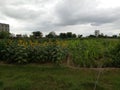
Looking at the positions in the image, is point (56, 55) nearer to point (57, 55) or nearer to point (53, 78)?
point (57, 55)

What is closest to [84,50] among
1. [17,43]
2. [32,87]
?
[17,43]

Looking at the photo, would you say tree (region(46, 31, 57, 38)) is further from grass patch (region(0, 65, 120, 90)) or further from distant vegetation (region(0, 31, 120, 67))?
grass patch (region(0, 65, 120, 90))

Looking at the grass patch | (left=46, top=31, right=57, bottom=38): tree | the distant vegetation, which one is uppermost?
(left=46, top=31, right=57, bottom=38): tree

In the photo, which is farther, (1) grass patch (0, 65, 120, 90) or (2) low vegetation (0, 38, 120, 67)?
(2) low vegetation (0, 38, 120, 67)

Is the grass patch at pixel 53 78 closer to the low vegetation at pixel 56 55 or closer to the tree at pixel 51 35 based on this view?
the low vegetation at pixel 56 55

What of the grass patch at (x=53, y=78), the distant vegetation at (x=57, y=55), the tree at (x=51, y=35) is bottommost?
the grass patch at (x=53, y=78)

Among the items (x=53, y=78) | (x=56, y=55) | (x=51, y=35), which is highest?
(x=51, y=35)

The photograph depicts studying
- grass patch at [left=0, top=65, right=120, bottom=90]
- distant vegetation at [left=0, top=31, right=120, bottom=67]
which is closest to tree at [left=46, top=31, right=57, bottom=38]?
distant vegetation at [left=0, top=31, right=120, bottom=67]

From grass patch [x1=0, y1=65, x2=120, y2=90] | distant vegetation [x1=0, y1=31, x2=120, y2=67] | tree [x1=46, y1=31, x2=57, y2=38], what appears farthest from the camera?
tree [x1=46, y1=31, x2=57, y2=38]

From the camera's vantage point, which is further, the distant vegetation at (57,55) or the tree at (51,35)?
the tree at (51,35)

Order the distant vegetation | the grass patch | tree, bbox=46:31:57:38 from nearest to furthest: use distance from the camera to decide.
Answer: the grass patch
the distant vegetation
tree, bbox=46:31:57:38

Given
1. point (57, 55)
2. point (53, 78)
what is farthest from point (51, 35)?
point (53, 78)

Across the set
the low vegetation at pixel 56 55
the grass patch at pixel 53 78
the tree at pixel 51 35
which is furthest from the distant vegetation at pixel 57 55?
the tree at pixel 51 35

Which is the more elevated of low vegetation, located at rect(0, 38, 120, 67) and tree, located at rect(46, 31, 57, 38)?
tree, located at rect(46, 31, 57, 38)
